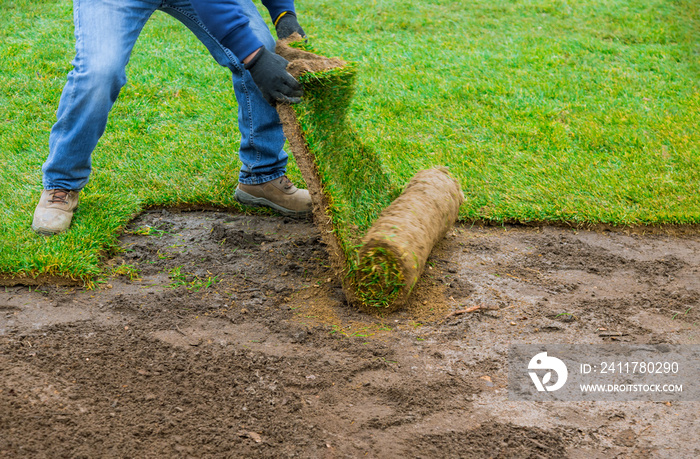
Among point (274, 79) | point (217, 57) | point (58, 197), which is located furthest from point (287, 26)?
point (58, 197)

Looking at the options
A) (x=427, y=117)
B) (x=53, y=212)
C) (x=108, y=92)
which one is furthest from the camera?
(x=427, y=117)

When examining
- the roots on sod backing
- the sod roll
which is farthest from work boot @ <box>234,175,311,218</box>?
the sod roll

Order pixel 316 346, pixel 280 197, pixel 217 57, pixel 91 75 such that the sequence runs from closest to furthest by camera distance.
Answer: pixel 316 346 → pixel 91 75 → pixel 217 57 → pixel 280 197

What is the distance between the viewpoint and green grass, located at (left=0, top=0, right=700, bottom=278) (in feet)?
12.8

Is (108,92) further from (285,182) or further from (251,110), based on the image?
(285,182)

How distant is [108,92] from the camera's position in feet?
11.0

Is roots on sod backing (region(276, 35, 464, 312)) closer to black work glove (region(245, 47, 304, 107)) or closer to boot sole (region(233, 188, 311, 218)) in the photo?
black work glove (region(245, 47, 304, 107))

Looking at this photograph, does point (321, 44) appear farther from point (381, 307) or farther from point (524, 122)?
point (381, 307)

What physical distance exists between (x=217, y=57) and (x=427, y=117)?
86.1 inches

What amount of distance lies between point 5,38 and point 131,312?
5303 millimetres

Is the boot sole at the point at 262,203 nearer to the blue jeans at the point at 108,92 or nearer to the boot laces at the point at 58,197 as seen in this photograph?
the blue jeans at the point at 108,92

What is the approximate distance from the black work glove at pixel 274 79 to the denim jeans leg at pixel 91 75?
2.74 feet

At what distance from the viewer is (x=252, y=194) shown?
3957 mm

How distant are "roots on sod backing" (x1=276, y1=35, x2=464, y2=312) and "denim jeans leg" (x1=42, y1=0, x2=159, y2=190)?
2.76ft
